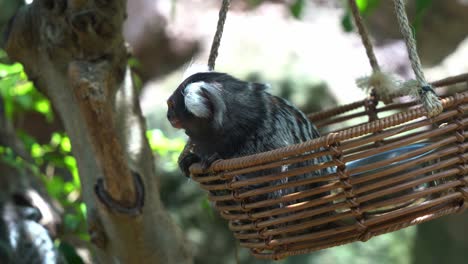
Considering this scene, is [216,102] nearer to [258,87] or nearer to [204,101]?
[204,101]

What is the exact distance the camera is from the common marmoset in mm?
1547

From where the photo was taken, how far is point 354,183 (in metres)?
Answer: 1.16

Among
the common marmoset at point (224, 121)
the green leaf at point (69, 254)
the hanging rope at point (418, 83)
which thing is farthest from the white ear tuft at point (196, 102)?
the green leaf at point (69, 254)

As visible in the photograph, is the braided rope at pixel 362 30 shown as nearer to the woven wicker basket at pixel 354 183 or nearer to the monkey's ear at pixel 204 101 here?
the monkey's ear at pixel 204 101

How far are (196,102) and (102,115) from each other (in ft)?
0.77

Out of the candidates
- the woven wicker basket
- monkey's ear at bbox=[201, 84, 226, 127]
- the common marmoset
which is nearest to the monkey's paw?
the common marmoset

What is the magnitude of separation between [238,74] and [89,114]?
230cm

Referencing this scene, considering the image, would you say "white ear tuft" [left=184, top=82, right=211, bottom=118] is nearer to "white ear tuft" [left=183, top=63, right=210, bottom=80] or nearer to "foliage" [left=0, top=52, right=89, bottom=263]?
"white ear tuft" [left=183, top=63, right=210, bottom=80]

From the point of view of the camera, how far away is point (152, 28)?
4051mm

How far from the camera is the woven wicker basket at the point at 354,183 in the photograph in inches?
45.1

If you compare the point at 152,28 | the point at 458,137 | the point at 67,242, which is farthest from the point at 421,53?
the point at 458,137

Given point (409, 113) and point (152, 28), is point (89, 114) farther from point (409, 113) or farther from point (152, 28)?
point (152, 28)

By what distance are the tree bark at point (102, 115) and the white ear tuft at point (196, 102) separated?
0.19m

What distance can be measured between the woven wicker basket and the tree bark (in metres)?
0.31
